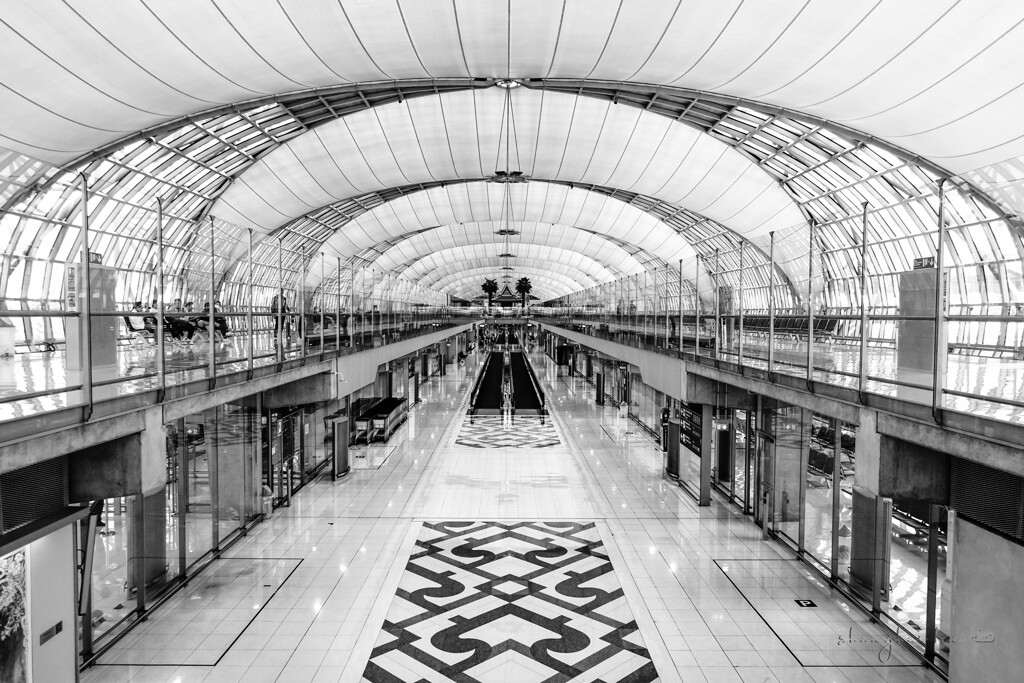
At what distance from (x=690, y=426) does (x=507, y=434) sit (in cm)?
962

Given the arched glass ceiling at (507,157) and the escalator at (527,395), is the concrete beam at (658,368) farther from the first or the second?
the arched glass ceiling at (507,157)

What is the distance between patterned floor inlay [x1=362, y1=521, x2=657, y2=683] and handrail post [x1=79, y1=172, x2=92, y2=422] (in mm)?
4389

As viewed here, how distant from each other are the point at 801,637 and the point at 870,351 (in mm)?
4053

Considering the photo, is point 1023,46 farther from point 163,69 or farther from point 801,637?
point 163,69

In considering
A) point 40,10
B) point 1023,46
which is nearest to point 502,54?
point 40,10

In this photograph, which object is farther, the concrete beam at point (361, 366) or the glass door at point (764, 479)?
the concrete beam at point (361, 366)

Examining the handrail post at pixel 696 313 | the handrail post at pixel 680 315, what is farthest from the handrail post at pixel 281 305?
the handrail post at pixel 680 315

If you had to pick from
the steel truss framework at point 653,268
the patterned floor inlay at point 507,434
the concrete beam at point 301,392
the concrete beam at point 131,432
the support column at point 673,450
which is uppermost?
the steel truss framework at point 653,268

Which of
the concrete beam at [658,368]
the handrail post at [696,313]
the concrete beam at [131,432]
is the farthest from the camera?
the concrete beam at [658,368]

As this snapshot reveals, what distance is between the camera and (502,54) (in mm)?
29281

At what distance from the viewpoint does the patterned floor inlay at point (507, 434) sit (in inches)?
928

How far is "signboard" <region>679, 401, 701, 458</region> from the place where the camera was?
54.8 ft

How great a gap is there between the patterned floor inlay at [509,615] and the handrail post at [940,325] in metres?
4.39

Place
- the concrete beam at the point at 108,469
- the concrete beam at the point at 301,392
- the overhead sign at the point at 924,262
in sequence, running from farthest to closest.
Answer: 1. the concrete beam at the point at 301,392
2. the concrete beam at the point at 108,469
3. the overhead sign at the point at 924,262
